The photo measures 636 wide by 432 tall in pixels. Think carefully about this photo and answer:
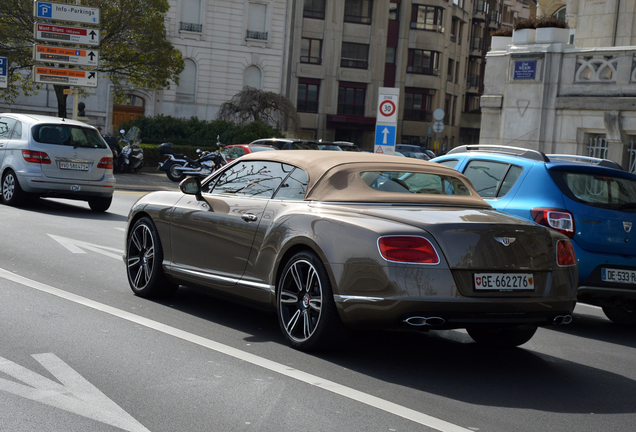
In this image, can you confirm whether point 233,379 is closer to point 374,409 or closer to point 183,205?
point 374,409

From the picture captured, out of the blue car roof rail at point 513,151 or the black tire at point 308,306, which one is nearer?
the black tire at point 308,306

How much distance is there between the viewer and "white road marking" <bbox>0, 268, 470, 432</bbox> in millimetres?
4566

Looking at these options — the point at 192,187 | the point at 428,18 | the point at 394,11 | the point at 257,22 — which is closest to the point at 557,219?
the point at 192,187

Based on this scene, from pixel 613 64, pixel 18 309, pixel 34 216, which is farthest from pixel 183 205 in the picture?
pixel 613 64

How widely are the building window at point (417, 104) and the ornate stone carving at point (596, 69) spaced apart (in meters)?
48.8

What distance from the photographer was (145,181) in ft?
86.5

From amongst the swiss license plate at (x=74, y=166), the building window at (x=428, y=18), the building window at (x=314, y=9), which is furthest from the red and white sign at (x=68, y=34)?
the building window at (x=428, y=18)

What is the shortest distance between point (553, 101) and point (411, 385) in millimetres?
13955

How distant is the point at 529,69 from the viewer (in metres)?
18.3

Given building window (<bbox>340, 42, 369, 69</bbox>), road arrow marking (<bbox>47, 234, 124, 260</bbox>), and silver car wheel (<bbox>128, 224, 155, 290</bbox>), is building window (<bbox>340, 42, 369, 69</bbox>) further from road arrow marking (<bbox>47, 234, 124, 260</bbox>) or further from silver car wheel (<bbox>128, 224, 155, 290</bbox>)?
silver car wheel (<bbox>128, 224, 155, 290</bbox>)

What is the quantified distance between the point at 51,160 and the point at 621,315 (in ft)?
33.8

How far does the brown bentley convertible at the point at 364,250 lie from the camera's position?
544 centimetres

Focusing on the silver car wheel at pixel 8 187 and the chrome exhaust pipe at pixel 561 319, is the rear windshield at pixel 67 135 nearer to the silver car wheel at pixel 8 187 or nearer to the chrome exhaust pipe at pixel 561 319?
the silver car wheel at pixel 8 187

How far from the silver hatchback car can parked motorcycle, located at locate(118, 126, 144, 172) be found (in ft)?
39.8
